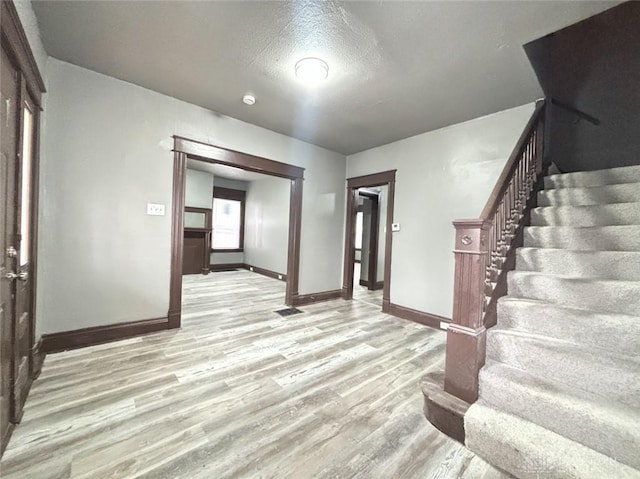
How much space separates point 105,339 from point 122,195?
1.44 meters

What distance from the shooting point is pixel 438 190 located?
337 centimetres

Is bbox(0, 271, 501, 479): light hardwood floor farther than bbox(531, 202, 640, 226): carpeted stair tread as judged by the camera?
No

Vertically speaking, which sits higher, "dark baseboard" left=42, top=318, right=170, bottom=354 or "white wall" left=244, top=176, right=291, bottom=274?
"white wall" left=244, top=176, right=291, bottom=274

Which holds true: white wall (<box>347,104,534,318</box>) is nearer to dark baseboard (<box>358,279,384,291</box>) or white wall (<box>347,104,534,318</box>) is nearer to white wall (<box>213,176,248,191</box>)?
dark baseboard (<box>358,279,384,291</box>)

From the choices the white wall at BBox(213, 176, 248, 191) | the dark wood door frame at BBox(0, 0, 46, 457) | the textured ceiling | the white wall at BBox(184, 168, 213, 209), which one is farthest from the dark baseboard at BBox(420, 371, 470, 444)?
the white wall at BBox(213, 176, 248, 191)

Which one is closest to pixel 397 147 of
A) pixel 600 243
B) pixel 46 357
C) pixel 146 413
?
pixel 600 243

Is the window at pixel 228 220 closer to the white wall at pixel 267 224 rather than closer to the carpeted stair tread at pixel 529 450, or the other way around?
the white wall at pixel 267 224

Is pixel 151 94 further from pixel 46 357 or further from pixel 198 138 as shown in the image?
pixel 46 357

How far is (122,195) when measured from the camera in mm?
2582

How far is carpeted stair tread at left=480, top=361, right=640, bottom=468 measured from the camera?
112cm

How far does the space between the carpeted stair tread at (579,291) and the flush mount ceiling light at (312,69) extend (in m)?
2.22

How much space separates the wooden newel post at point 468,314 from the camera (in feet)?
5.01

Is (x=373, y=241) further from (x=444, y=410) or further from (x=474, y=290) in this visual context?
(x=444, y=410)

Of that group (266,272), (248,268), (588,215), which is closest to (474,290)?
(588,215)
